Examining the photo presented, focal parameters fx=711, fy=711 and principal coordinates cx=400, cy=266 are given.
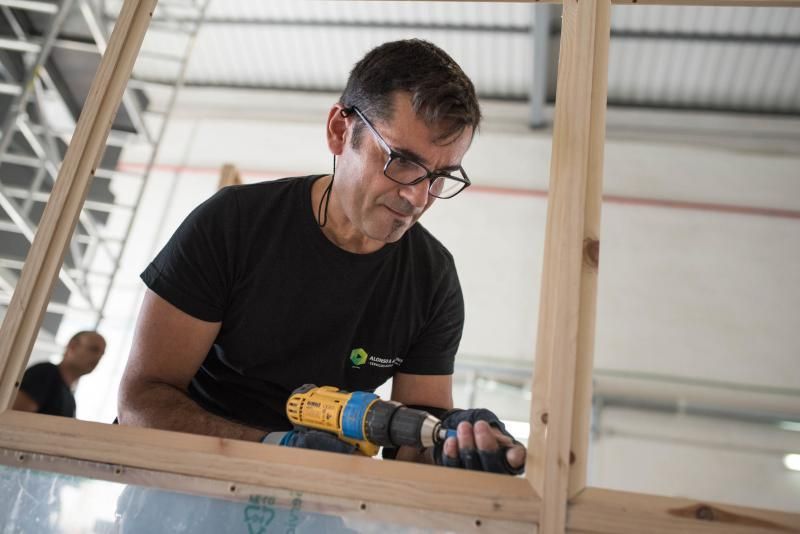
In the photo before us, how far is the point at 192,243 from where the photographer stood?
5.04ft

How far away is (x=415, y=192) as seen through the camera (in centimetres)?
151

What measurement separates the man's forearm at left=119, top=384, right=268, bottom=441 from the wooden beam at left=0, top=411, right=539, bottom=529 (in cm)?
24

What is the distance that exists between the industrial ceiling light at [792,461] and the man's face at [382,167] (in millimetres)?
4695

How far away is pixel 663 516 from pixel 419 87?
94 centimetres

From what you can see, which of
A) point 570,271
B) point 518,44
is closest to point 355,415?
point 570,271

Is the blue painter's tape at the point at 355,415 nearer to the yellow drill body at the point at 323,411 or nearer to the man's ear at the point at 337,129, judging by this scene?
the yellow drill body at the point at 323,411

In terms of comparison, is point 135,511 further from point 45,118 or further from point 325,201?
point 45,118

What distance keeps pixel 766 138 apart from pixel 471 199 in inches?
101

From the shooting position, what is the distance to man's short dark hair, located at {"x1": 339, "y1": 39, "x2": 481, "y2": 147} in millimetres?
1484

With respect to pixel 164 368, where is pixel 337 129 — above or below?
above

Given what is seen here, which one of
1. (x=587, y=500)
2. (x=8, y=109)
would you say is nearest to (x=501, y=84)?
(x=8, y=109)

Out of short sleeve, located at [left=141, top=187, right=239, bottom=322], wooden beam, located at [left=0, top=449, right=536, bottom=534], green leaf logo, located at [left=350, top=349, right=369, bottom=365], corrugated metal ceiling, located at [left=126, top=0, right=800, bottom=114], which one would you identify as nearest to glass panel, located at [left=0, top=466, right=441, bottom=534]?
wooden beam, located at [left=0, top=449, right=536, bottom=534]

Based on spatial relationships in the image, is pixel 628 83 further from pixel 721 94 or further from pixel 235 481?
pixel 235 481

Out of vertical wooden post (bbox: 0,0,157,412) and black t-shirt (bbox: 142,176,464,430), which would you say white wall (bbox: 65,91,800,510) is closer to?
black t-shirt (bbox: 142,176,464,430)
